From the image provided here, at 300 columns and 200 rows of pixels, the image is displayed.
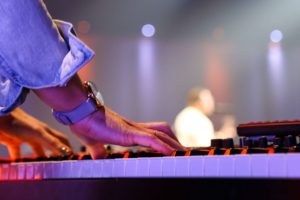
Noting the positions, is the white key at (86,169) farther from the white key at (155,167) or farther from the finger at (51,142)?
the finger at (51,142)

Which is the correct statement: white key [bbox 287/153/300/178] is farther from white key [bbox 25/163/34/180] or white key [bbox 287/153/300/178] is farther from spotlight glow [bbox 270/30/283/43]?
spotlight glow [bbox 270/30/283/43]

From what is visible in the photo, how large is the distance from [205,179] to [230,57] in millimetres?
6381

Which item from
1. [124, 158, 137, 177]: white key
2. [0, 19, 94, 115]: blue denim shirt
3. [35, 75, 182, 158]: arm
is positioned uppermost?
[0, 19, 94, 115]: blue denim shirt

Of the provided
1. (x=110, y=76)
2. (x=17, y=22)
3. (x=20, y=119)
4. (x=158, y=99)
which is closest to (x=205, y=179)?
(x=17, y=22)

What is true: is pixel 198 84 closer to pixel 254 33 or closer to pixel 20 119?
pixel 254 33

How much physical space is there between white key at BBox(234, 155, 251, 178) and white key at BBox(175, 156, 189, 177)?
7cm

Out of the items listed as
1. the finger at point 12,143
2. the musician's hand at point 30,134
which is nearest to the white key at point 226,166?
the musician's hand at point 30,134

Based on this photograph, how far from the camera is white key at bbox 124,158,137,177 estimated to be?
628 millimetres

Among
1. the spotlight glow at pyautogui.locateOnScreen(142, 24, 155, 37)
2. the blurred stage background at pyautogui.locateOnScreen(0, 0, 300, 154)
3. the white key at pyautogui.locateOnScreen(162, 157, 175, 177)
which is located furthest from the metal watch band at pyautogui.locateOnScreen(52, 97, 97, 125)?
the spotlight glow at pyautogui.locateOnScreen(142, 24, 155, 37)

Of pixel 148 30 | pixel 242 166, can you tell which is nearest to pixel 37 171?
pixel 242 166

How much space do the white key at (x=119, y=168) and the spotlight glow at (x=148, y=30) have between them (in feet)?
17.5

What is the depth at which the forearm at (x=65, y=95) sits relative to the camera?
0.75 m

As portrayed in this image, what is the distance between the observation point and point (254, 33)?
643 cm

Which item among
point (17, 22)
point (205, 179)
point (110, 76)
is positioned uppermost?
point (110, 76)
